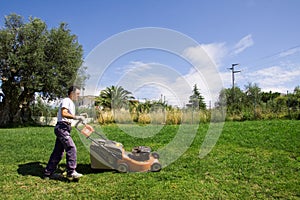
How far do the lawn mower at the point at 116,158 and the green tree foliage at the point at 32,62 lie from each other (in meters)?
14.5

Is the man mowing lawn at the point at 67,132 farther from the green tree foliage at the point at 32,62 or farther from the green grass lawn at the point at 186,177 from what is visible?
the green tree foliage at the point at 32,62

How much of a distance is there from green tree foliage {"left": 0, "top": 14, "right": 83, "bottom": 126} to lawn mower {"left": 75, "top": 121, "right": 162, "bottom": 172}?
47.6 ft

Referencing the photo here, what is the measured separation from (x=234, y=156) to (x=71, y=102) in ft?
12.6

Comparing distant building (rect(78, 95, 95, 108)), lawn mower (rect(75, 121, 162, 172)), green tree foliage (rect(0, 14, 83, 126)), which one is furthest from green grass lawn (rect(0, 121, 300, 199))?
green tree foliage (rect(0, 14, 83, 126))

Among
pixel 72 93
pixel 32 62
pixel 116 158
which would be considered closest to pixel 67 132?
pixel 72 93

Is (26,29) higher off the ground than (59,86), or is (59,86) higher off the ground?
(26,29)

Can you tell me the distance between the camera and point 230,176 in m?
4.96

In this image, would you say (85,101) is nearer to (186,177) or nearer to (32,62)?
(32,62)

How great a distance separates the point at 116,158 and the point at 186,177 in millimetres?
1371

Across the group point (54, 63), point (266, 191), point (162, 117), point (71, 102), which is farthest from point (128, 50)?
point (54, 63)

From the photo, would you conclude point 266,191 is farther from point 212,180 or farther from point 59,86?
point 59,86

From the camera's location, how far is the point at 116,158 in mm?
4988

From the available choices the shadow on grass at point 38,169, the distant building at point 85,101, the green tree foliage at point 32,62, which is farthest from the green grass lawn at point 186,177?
the green tree foliage at point 32,62

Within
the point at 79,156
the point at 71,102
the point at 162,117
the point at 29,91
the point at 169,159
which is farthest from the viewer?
the point at 29,91
